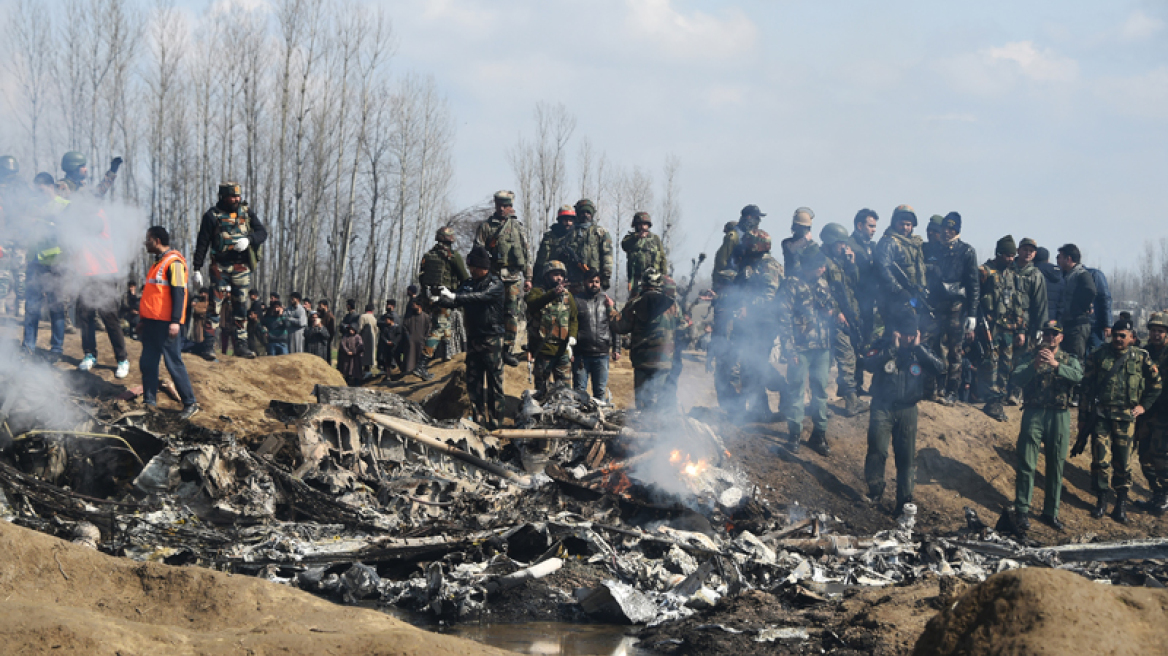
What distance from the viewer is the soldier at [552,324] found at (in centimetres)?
960

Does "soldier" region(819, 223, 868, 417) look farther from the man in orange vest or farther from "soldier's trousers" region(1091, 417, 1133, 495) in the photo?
the man in orange vest

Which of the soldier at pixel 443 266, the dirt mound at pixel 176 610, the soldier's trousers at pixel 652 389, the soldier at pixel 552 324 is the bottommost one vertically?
the dirt mound at pixel 176 610

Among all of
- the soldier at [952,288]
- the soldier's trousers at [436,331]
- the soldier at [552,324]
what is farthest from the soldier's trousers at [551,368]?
the soldier at [952,288]

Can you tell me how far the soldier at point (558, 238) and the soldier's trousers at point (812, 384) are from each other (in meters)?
3.52

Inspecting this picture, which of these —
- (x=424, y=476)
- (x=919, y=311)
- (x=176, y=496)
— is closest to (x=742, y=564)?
(x=424, y=476)

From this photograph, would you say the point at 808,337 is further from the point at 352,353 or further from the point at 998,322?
the point at 352,353

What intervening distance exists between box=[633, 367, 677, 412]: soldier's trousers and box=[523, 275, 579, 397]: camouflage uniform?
907 millimetres

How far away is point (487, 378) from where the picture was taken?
942 centimetres

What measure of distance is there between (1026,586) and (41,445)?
22.0 feet

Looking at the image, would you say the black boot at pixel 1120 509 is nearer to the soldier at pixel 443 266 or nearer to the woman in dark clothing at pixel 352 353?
the soldier at pixel 443 266

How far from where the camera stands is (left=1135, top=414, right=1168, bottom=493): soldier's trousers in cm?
968

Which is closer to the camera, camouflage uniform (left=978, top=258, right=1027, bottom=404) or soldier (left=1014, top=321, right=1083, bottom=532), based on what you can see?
soldier (left=1014, top=321, right=1083, bottom=532)

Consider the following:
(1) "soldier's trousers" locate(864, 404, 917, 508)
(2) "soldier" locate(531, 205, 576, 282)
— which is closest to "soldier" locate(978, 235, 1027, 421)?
(1) "soldier's trousers" locate(864, 404, 917, 508)

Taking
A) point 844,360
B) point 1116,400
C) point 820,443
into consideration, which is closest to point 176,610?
point 820,443
